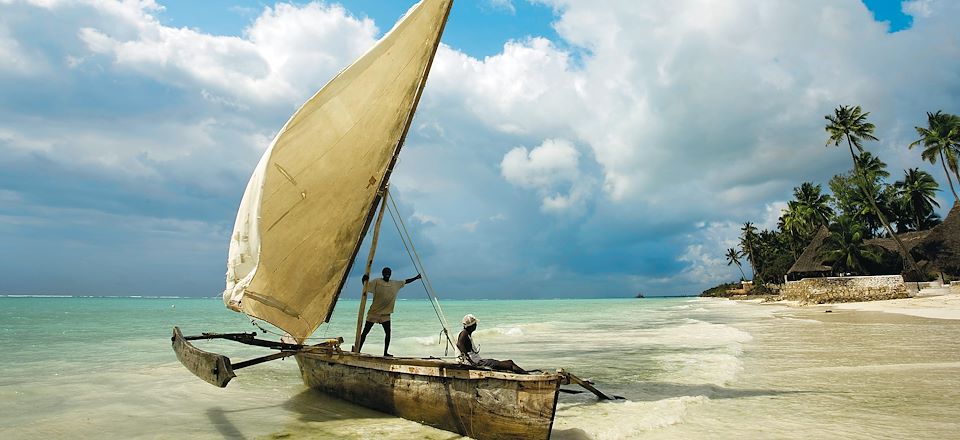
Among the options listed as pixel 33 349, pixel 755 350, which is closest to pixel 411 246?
pixel 755 350

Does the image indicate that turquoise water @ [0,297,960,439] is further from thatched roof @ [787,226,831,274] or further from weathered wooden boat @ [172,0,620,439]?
thatched roof @ [787,226,831,274]

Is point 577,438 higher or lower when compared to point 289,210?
lower

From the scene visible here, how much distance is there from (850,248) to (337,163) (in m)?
52.3

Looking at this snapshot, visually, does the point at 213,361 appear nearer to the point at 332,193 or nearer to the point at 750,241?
the point at 332,193

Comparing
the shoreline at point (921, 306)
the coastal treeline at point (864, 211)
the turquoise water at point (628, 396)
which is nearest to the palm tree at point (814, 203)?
the coastal treeline at point (864, 211)

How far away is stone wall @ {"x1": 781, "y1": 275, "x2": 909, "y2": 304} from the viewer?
39344 millimetres

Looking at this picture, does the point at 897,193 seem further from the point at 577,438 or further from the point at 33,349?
the point at 33,349

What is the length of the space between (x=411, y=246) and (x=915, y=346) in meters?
15.0

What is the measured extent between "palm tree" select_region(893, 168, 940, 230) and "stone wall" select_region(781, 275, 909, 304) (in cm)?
1959

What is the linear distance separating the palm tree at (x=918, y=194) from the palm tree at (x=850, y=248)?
1433cm

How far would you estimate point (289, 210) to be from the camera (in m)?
8.46

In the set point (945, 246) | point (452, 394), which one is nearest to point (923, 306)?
point (945, 246)

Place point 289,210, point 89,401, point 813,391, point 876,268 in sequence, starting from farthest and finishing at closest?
point 876,268 → point 89,401 → point 813,391 → point 289,210

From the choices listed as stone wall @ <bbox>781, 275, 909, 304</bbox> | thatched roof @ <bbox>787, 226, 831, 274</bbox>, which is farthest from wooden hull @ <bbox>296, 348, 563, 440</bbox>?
thatched roof @ <bbox>787, 226, 831, 274</bbox>
